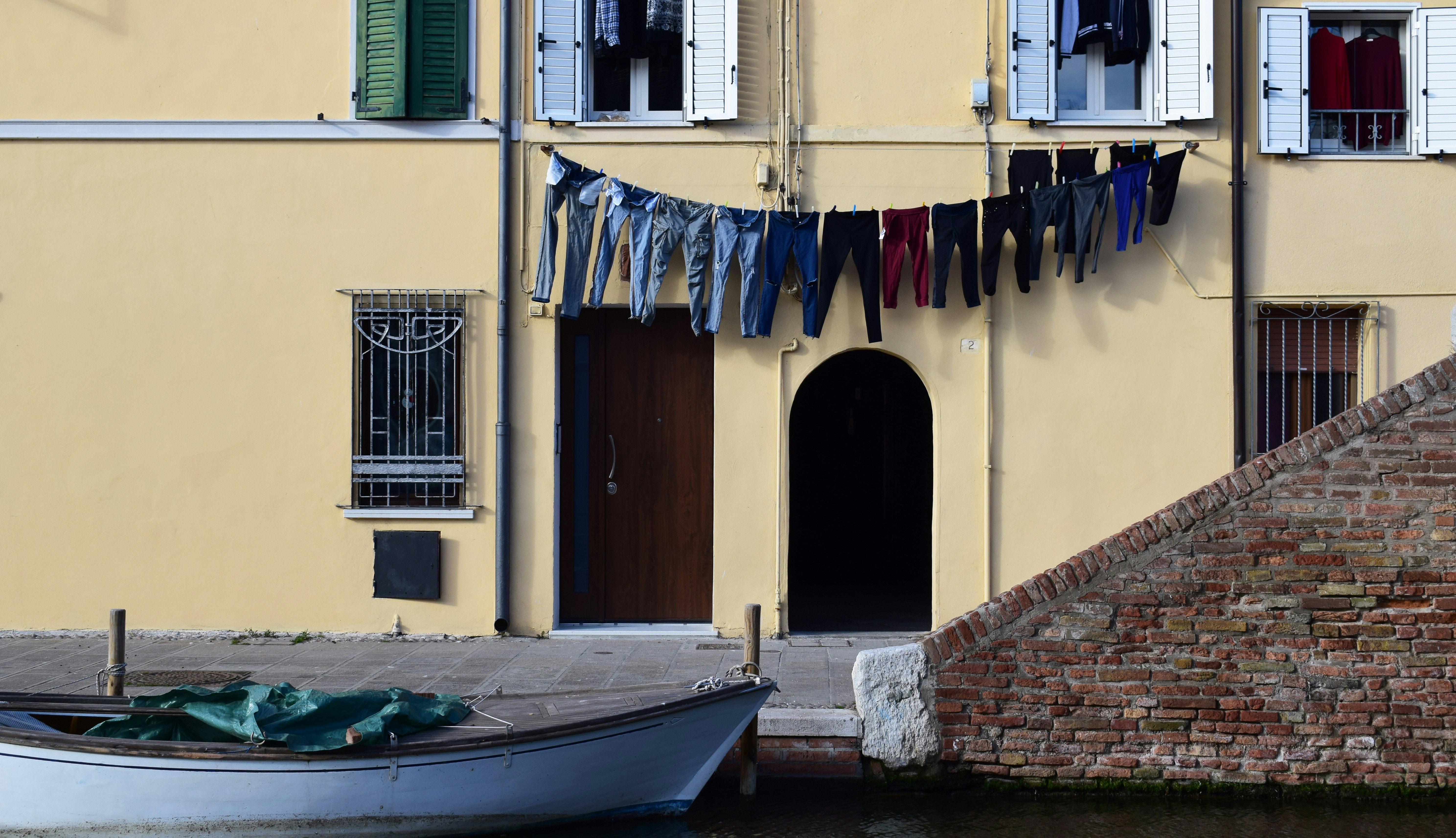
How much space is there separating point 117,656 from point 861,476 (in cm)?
897

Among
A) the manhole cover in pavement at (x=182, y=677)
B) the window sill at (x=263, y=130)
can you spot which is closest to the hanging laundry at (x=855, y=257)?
the window sill at (x=263, y=130)

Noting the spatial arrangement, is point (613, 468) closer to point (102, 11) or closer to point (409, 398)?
point (409, 398)

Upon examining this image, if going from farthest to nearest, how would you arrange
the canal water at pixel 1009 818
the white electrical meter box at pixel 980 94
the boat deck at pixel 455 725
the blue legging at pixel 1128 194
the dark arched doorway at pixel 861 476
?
the dark arched doorway at pixel 861 476
the white electrical meter box at pixel 980 94
the blue legging at pixel 1128 194
the canal water at pixel 1009 818
the boat deck at pixel 455 725

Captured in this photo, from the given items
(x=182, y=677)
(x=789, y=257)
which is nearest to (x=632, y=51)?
(x=789, y=257)

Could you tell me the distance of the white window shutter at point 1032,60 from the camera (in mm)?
8938

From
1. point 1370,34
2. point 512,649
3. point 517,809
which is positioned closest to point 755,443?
point 512,649

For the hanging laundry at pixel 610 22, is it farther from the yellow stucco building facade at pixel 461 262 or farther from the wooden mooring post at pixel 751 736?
the wooden mooring post at pixel 751 736

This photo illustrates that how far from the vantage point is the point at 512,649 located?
337 inches

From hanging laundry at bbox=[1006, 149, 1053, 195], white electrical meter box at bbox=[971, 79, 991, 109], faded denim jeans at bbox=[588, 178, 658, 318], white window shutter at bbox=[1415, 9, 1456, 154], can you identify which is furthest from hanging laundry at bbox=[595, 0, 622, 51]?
white window shutter at bbox=[1415, 9, 1456, 154]

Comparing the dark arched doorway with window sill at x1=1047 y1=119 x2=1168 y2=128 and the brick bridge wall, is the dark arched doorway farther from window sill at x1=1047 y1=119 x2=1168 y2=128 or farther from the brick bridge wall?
the brick bridge wall

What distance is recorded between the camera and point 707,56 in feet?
29.7

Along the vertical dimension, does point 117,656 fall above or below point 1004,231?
below

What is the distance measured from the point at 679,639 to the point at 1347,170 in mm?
6611

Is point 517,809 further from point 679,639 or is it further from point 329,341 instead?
point 329,341
